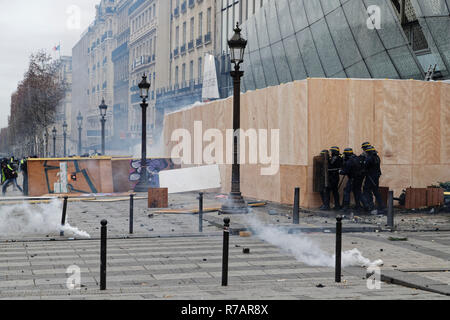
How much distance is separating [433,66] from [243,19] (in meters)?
23.8

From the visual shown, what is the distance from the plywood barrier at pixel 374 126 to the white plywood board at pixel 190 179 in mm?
6402

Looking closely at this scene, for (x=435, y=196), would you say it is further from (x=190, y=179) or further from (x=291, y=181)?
(x=190, y=179)

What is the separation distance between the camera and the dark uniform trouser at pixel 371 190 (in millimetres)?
17250

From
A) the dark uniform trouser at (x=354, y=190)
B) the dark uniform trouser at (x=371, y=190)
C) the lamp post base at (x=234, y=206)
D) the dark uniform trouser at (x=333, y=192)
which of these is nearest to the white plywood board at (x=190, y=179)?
the dark uniform trouser at (x=333, y=192)

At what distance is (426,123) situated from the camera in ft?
64.2

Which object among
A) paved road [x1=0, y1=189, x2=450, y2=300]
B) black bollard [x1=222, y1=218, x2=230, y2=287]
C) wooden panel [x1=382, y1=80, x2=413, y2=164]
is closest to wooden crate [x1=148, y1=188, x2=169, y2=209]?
paved road [x1=0, y1=189, x2=450, y2=300]

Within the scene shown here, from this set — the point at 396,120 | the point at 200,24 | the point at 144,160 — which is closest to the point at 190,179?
the point at 144,160

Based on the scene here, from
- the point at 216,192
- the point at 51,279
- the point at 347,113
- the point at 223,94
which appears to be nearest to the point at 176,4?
the point at 223,94

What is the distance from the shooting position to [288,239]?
12773 mm

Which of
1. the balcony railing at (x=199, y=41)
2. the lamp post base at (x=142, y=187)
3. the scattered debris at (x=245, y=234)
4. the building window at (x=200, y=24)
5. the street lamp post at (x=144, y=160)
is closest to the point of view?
the scattered debris at (x=245, y=234)

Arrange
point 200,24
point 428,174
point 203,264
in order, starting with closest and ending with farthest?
point 203,264 < point 428,174 < point 200,24

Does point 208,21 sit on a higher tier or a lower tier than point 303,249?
higher

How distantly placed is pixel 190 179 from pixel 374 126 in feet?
30.3

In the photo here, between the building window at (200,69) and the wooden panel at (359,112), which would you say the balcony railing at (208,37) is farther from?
the wooden panel at (359,112)
